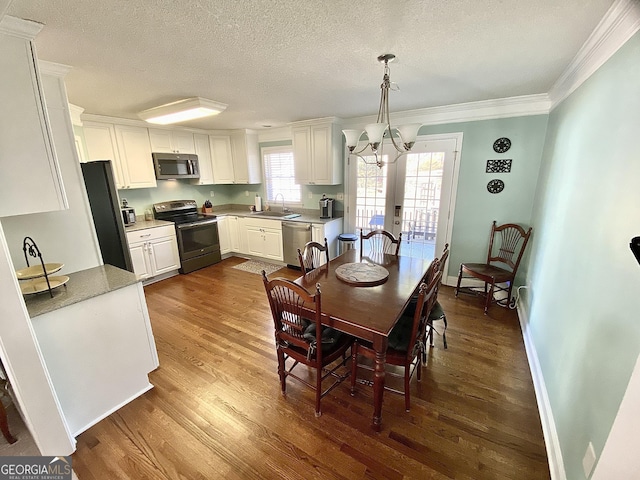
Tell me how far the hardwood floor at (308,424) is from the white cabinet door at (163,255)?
5.75ft

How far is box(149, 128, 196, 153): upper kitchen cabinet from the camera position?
4.07m

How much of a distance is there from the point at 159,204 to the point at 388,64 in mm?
4070

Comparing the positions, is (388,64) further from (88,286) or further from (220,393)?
(220,393)

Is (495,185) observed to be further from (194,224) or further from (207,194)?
(207,194)

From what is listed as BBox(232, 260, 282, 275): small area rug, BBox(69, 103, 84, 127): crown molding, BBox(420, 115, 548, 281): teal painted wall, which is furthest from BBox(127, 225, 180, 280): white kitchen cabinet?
BBox(420, 115, 548, 281): teal painted wall

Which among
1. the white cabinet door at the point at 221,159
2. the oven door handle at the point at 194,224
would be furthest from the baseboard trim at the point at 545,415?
the white cabinet door at the point at 221,159

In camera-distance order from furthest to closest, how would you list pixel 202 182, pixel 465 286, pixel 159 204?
pixel 202 182 < pixel 159 204 < pixel 465 286

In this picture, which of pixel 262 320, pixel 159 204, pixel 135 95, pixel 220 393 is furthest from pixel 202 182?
pixel 220 393

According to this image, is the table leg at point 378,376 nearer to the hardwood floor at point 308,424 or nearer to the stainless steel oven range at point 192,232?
the hardwood floor at point 308,424

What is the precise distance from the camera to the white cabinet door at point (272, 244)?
15.2 feet

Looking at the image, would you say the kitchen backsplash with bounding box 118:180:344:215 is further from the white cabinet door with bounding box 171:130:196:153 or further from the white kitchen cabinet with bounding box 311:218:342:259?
the white cabinet door with bounding box 171:130:196:153

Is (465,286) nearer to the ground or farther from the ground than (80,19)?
nearer to the ground

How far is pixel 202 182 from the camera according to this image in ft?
15.9

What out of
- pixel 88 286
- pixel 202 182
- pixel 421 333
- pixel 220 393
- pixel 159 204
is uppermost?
pixel 202 182
